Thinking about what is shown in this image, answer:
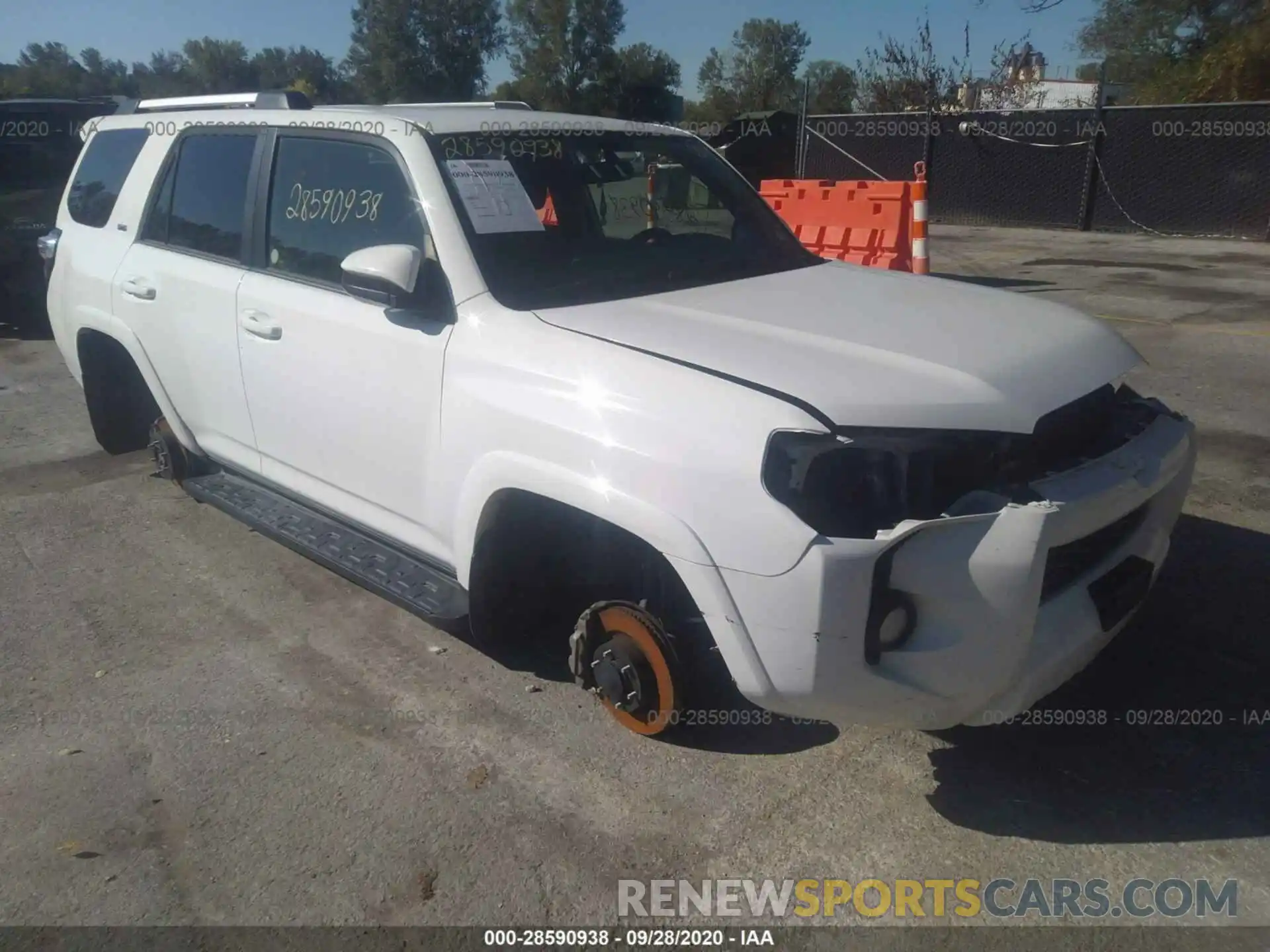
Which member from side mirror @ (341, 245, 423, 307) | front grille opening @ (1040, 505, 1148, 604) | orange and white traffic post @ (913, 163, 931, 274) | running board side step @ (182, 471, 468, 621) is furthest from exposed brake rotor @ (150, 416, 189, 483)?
orange and white traffic post @ (913, 163, 931, 274)

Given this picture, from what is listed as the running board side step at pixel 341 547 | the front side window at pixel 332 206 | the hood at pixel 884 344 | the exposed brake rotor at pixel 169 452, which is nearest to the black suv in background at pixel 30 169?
the exposed brake rotor at pixel 169 452

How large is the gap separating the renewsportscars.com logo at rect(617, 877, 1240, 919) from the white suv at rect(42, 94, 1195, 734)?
420mm

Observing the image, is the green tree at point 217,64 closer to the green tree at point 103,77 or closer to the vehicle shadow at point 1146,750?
the green tree at point 103,77

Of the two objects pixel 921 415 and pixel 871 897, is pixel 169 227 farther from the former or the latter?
pixel 871 897

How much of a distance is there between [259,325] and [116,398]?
207cm

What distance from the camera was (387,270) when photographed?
2902 mm

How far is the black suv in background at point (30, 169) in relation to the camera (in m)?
8.84

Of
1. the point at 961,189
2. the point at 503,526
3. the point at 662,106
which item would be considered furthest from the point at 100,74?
the point at 503,526

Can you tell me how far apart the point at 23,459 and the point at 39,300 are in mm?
4389

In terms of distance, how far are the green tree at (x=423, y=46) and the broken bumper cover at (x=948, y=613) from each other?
59715 mm

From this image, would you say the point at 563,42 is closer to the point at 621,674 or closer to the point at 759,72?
the point at 759,72

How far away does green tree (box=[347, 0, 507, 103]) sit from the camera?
58.4 meters

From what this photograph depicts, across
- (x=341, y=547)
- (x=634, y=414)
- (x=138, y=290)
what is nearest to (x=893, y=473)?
(x=634, y=414)

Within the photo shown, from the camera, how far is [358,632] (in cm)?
382
